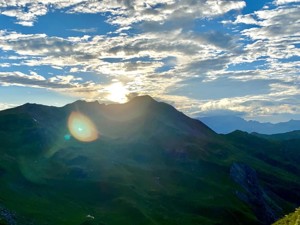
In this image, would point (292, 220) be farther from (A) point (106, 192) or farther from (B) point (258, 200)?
(B) point (258, 200)

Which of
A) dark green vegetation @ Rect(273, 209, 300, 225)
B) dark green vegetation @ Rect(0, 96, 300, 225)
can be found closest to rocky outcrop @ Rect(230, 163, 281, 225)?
dark green vegetation @ Rect(0, 96, 300, 225)

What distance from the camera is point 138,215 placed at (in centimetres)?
12244

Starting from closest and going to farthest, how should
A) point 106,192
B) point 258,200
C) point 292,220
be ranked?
point 292,220, point 106,192, point 258,200

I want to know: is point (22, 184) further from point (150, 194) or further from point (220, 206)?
point (220, 206)

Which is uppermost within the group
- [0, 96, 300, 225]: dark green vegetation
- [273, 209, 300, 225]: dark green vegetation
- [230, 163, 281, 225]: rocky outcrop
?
[273, 209, 300, 225]: dark green vegetation

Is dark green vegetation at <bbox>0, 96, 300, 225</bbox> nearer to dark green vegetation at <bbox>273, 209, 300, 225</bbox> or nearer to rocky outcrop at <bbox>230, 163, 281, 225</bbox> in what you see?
rocky outcrop at <bbox>230, 163, 281, 225</bbox>

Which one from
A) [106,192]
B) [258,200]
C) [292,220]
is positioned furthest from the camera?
[258,200]

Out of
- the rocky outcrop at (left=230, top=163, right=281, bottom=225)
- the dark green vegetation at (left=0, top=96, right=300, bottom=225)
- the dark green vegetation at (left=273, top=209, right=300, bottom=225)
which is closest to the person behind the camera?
the dark green vegetation at (left=273, top=209, right=300, bottom=225)

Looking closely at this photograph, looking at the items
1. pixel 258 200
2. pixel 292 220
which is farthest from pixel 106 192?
pixel 292 220

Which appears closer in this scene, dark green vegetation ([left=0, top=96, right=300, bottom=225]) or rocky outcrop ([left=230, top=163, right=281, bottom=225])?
dark green vegetation ([left=0, top=96, right=300, bottom=225])

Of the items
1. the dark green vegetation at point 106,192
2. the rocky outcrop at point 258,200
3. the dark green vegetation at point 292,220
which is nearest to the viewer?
the dark green vegetation at point 292,220

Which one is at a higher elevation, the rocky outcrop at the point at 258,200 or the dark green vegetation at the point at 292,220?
the dark green vegetation at the point at 292,220

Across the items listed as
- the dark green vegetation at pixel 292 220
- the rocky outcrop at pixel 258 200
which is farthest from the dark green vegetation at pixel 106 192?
the dark green vegetation at pixel 292 220

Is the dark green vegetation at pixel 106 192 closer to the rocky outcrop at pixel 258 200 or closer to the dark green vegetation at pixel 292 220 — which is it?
the rocky outcrop at pixel 258 200
